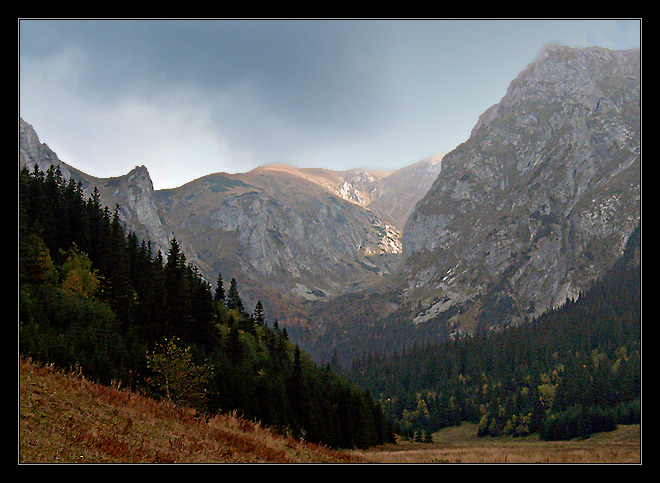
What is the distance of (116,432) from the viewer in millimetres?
19547

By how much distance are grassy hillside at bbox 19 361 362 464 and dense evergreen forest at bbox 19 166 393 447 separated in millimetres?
8101

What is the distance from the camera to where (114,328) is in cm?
5628

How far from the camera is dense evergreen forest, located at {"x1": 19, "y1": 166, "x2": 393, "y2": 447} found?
1544 inches

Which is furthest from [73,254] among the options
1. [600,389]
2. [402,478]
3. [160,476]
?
[600,389]

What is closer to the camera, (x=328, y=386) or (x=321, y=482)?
(x=321, y=482)

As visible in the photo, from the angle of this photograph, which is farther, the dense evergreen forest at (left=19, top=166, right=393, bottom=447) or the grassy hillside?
the dense evergreen forest at (left=19, top=166, right=393, bottom=447)

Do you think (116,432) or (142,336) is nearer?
(116,432)

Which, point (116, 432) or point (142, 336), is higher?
point (116, 432)

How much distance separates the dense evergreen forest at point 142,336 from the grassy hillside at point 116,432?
8.10 m

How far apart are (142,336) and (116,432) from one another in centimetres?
4462

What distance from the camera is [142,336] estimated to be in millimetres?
60812

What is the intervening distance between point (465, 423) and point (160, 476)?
201782 millimetres
